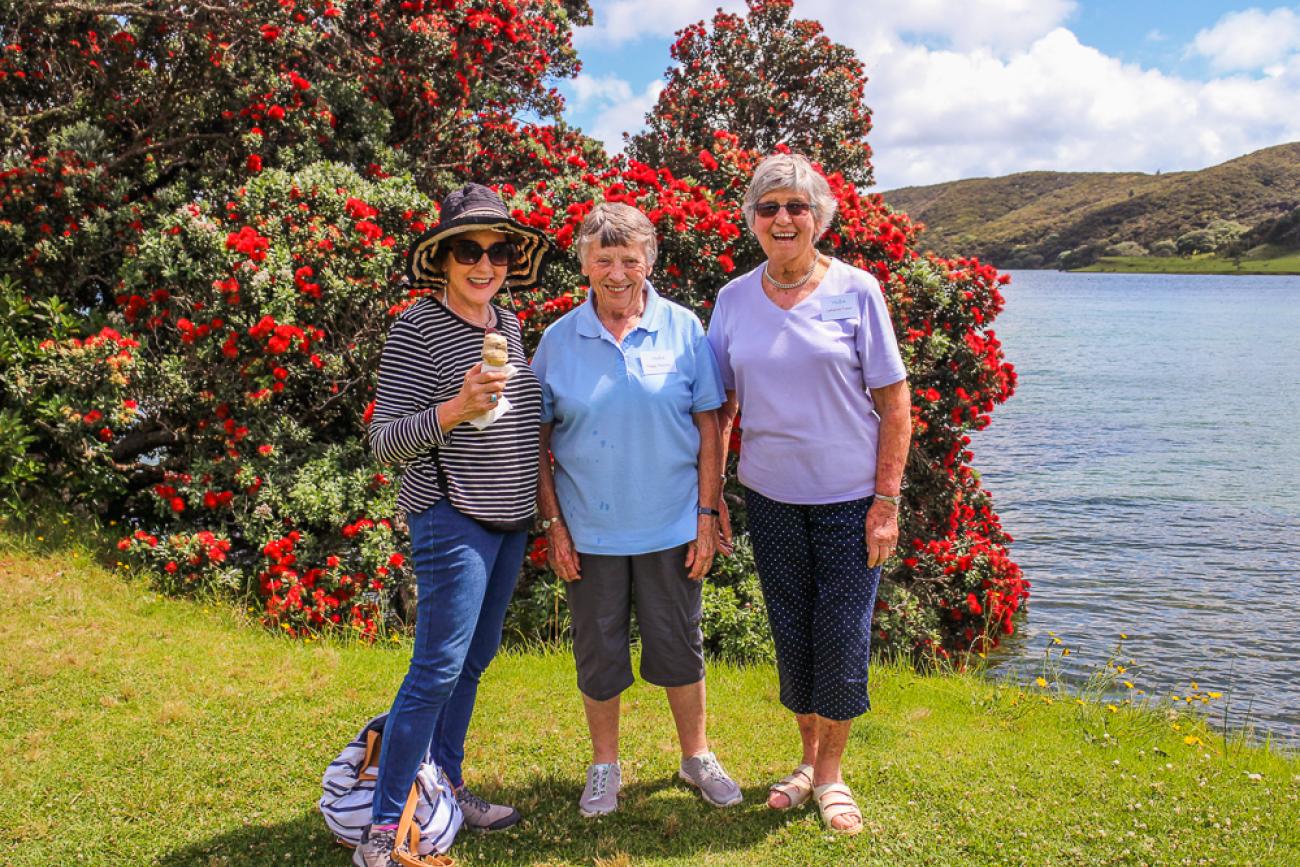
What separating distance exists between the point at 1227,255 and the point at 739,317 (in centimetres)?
12987

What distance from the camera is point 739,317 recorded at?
3.64 m

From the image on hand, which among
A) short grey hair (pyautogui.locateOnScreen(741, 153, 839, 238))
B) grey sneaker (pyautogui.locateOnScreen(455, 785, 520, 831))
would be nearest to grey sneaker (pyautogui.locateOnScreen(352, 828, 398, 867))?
grey sneaker (pyautogui.locateOnScreen(455, 785, 520, 831))

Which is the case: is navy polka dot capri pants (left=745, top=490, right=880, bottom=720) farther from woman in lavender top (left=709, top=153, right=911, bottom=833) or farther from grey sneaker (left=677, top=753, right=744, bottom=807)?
grey sneaker (left=677, top=753, right=744, bottom=807)

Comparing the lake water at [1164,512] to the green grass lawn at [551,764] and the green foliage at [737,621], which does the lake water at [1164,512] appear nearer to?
the green foliage at [737,621]

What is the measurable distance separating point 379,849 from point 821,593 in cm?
180

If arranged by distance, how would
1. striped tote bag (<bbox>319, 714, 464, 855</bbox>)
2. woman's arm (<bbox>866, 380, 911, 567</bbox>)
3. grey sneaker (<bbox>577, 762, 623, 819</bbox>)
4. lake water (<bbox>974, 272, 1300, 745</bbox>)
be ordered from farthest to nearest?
lake water (<bbox>974, 272, 1300, 745</bbox>)
grey sneaker (<bbox>577, 762, 623, 819</bbox>)
woman's arm (<bbox>866, 380, 911, 567</bbox>)
striped tote bag (<bbox>319, 714, 464, 855</bbox>)

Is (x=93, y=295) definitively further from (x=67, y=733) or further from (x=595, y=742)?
(x=595, y=742)

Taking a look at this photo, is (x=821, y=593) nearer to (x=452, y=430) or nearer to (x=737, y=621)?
(x=452, y=430)

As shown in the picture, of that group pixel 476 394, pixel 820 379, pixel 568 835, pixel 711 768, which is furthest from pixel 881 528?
pixel 568 835

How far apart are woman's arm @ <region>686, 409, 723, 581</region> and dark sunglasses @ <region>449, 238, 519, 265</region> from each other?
35.9 inches

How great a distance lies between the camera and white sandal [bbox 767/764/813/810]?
3891 millimetres

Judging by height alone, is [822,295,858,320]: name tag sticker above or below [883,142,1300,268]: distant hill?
below

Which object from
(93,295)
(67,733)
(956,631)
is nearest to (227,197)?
(93,295)

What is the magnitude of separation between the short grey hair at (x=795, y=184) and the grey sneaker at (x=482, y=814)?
245 centimetres
